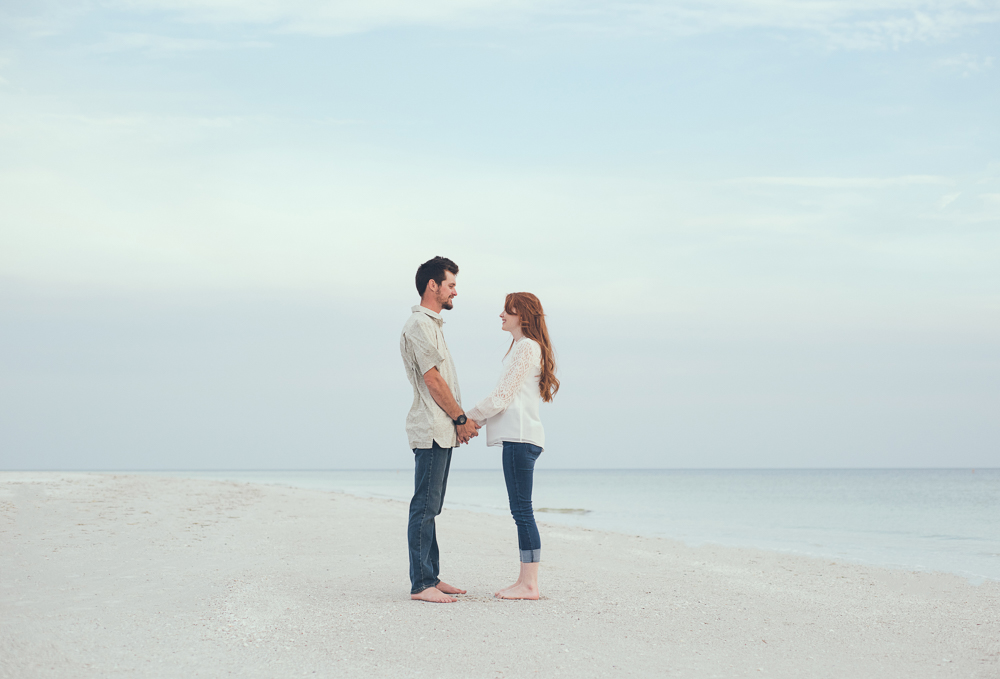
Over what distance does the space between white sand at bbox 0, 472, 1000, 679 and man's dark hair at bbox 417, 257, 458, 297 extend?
212 centimetres

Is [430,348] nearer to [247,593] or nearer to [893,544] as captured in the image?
[247,593]

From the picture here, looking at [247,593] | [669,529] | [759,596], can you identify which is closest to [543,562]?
[759,596]

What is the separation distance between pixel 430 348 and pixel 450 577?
Answer: 2.22 m

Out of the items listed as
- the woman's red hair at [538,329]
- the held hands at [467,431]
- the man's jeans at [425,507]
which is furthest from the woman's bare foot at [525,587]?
the woman's red hair at [538,329]

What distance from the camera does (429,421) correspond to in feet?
16.2

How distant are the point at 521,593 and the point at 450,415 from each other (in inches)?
51.4

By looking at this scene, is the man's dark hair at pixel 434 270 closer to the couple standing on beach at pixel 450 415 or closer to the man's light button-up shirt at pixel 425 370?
the couple standing on beach at pixel 450 415

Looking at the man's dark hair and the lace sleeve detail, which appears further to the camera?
the man's dark hair

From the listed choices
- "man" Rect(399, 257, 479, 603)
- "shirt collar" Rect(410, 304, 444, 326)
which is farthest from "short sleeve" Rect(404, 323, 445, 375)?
"shirt collar" Rect(410, 304, 444, 326)

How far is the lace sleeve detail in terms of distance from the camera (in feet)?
16.4

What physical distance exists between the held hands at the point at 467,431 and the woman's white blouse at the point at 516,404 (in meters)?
0.05

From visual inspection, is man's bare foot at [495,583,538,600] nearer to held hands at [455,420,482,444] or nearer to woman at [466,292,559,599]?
woman at [466,292,559,599]

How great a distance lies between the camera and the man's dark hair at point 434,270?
5.17m

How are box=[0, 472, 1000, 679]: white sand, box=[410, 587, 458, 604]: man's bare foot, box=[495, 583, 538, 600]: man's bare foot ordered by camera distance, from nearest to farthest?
box=[0, 472, 1000, 679]: white sand
box=[410, 587, 458, 604]: man's bare foot
box=[495, 583, 538, 600]: man's bare foot
